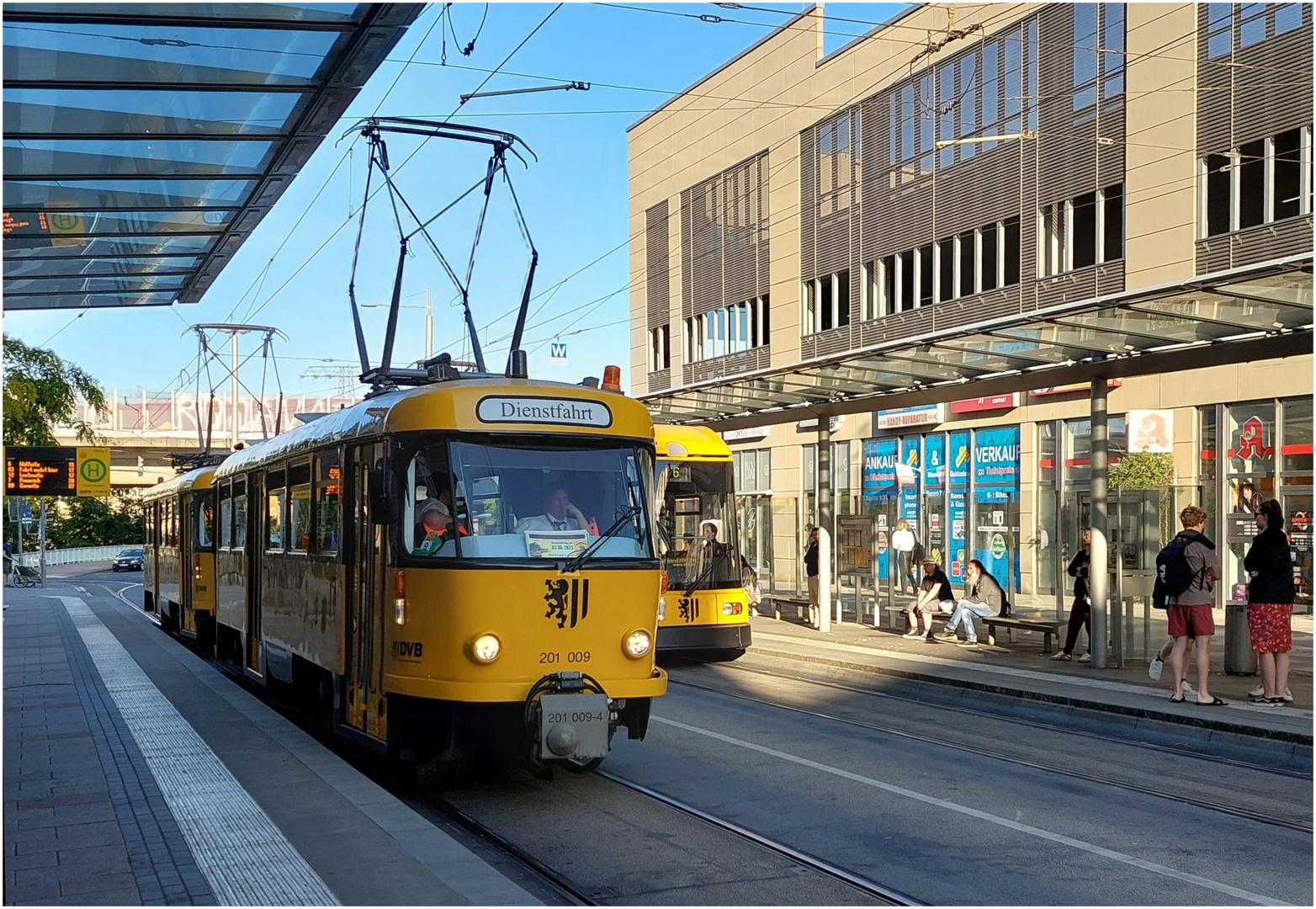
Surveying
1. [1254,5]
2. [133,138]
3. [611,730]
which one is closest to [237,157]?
[133,138]

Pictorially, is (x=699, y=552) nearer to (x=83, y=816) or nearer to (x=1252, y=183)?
(x=83, y=816)

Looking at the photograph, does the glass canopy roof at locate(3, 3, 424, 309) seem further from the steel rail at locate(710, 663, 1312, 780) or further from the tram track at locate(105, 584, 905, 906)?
the steel rail at locate(710, 663, 1312, 780)

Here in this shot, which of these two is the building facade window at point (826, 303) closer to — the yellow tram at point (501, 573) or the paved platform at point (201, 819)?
the paved platform at point (201, 819)

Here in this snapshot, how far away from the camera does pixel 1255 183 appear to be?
80.3 ft

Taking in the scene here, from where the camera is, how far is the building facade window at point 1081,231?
28.1m

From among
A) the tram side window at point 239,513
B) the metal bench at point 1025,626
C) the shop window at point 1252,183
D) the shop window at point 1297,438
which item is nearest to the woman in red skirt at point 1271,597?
the metal bench at point 1025,626

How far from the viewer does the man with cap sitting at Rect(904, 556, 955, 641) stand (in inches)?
838

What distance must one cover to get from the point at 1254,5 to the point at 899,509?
1129 cm

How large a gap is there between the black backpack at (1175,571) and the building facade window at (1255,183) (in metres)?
12.9

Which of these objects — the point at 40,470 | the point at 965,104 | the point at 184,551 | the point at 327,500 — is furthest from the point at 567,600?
the point at 965,104

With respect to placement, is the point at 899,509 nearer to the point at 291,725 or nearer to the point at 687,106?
the point at 291,725

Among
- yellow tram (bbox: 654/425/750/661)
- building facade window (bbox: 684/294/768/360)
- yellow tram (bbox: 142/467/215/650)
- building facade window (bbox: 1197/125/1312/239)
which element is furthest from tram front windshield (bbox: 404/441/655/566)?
building facade window (bbox: 684/294/768/360)

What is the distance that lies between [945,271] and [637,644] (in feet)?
84.8

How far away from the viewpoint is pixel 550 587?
892cm
